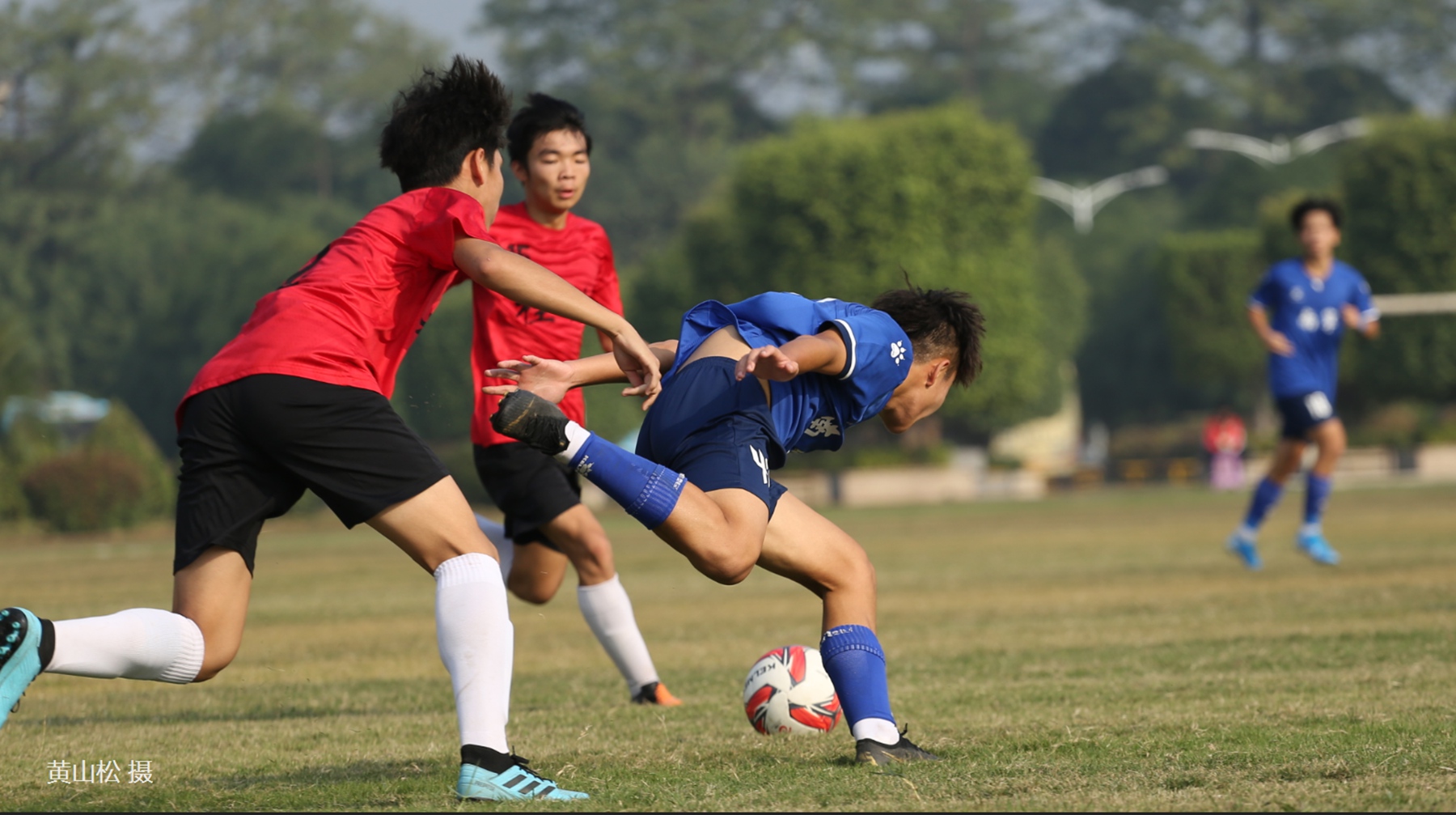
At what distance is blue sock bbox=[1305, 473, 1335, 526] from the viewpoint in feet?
43.3

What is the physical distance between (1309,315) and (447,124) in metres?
9.64

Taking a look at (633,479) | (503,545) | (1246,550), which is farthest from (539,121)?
(1246,550)

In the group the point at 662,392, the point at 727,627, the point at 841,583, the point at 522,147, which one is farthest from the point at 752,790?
the point at 727,627

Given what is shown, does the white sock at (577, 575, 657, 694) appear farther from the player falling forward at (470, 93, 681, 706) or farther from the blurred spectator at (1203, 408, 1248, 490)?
the blurred spectator at (1203, 408, 1248, 490)

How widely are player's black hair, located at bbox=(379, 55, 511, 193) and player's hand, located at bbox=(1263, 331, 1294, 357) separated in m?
9.07

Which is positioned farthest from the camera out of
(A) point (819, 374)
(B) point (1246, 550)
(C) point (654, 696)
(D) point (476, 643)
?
(B) point (1246, 550)

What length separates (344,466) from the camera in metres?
4.49

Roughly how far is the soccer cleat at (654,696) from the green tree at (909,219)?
39.2 m

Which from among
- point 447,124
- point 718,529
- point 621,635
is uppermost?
point 447,124

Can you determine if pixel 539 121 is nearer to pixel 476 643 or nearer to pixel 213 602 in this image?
pixel 213 602

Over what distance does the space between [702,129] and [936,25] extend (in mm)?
18553

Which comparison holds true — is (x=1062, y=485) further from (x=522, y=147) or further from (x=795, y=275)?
(x=522, y=147)

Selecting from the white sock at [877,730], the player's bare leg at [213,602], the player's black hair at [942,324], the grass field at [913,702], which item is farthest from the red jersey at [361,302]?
the white sock at [877,730]

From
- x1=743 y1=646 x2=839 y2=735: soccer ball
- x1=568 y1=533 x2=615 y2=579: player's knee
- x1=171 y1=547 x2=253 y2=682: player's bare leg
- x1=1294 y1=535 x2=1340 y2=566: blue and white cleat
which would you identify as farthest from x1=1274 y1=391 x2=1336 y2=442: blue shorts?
x1=171 y1=547 x2=253 y2=682: player's bare leg
